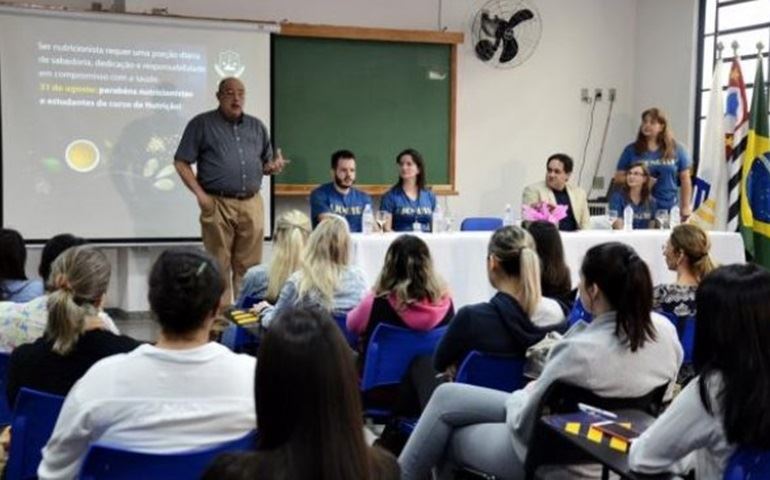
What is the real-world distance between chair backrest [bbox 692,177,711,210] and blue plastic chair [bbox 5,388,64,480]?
5839mm

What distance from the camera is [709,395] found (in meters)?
1.71

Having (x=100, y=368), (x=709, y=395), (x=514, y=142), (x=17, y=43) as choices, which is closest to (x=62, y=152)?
(x=17, y=43)

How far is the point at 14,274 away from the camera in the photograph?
3186 mm

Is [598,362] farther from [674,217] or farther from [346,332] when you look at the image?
[674,217]

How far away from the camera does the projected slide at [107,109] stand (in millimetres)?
5707

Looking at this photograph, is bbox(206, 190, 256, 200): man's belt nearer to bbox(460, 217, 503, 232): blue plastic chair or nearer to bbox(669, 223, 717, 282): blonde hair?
bbox(460, 217, 503, 232): blue plastic chair

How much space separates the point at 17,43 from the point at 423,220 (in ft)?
10.1

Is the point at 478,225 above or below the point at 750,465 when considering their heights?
above

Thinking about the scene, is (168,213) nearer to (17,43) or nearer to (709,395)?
(17,43)

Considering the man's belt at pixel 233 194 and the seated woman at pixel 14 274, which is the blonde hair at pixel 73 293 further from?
the man's belt at pixel 233 194

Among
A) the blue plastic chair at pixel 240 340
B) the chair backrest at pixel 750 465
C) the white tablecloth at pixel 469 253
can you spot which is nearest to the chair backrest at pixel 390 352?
the blue plastic chair at pixel 240 340

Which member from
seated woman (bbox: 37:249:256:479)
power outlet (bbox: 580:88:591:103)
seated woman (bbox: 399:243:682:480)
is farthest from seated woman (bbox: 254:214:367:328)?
power outlet (bbox: 580:88:591:103)

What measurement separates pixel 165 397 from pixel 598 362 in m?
1.12

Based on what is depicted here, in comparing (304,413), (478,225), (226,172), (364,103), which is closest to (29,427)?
(304,413)
